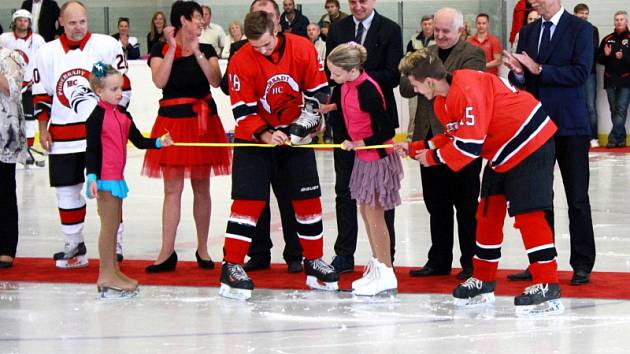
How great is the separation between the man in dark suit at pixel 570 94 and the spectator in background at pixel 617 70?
721 centimetres

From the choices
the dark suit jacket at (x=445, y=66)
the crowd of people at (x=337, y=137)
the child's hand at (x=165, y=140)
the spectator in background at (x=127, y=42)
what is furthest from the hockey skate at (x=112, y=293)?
the spectator in background at (x=127, y=42)

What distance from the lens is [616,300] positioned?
534cm

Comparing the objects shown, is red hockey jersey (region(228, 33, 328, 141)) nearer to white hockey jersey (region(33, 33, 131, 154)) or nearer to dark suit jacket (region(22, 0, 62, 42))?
white hockey jersey (region(33, 33, 131, 154))

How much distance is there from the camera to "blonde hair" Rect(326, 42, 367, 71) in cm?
541

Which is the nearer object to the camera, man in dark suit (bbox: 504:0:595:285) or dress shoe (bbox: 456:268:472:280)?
man in dark suit (bbox: 504:0:595:285)

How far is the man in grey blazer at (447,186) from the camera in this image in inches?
229

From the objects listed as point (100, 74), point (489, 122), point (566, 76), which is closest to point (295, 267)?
point (100, 74)

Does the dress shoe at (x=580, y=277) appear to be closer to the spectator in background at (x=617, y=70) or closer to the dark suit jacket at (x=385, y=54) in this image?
the dark suit jacket at (x=385, y=54)

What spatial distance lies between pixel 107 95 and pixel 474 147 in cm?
180

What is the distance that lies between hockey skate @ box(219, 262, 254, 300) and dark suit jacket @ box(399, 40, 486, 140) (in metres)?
1.20

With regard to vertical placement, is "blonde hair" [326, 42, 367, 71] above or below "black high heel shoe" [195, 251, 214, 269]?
above

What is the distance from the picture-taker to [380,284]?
5.49 m

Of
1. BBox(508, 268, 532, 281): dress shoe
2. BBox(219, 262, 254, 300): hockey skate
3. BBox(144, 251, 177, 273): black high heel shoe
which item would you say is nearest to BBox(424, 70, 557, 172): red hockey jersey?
BBox(508, 268, 532, 281): dress shoe

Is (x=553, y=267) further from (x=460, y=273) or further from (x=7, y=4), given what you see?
(x=7, y=4)
